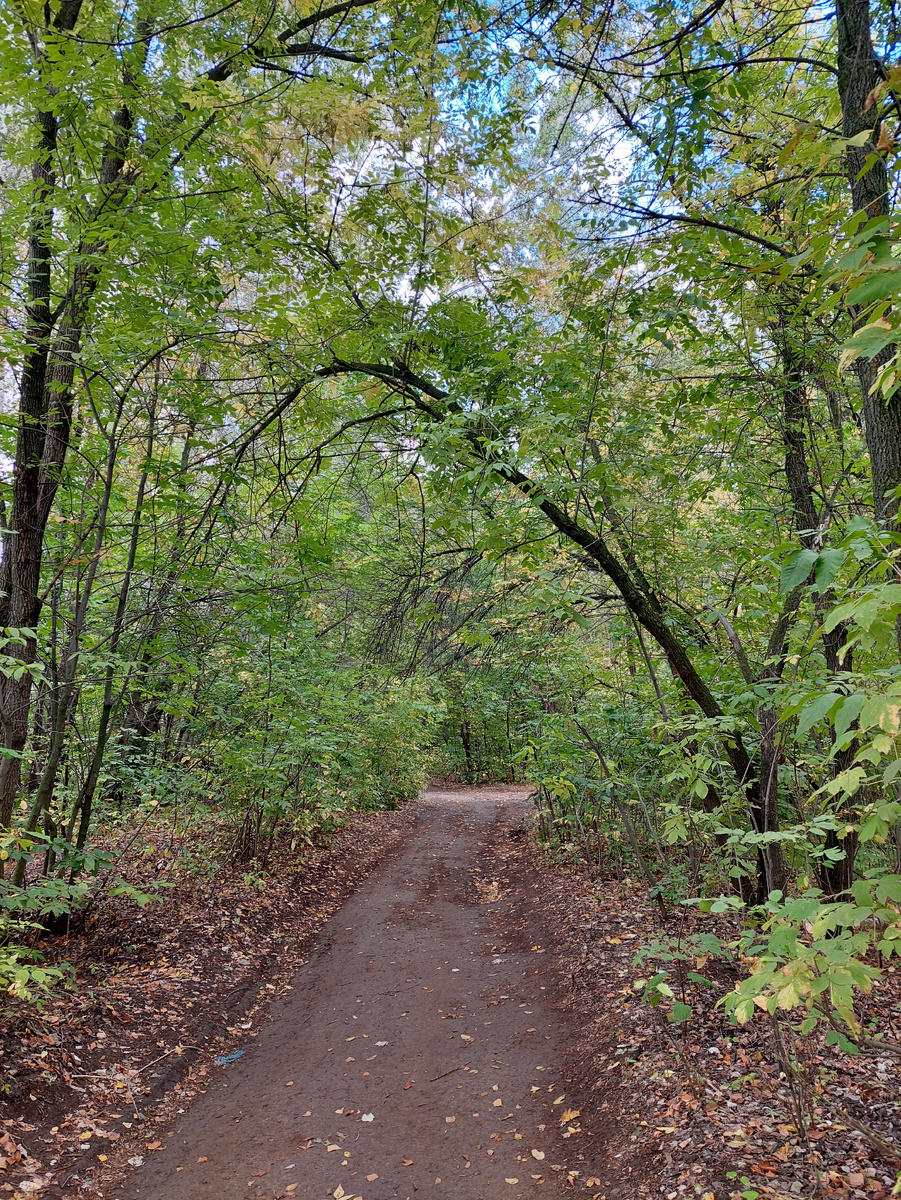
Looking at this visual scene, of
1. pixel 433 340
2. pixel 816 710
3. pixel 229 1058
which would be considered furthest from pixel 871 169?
pixel 229 1058

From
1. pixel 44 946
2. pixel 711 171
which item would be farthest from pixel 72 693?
pixel 711 171

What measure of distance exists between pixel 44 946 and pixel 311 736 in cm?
381

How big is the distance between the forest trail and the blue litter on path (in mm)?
57

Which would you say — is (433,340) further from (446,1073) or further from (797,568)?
(446,1073)

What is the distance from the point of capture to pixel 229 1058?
4.74 m

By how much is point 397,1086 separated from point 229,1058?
1.34 meters

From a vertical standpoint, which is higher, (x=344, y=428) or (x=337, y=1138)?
(x=344, y=428)

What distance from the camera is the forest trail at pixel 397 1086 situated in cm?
348

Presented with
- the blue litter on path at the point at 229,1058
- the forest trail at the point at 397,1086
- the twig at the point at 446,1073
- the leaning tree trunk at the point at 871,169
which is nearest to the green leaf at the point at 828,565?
the leaning tree trunk at the point at 871,169

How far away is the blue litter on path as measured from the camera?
15.3ft

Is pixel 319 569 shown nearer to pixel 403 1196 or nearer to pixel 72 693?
pixel 72 693

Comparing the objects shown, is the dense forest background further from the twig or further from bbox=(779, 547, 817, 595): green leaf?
the twig

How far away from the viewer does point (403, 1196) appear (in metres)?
3.37

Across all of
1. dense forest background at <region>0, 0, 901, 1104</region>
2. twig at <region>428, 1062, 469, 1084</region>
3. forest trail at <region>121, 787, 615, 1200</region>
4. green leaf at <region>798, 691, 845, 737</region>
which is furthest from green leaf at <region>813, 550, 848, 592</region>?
twig at <region>428, 1062, 469, 1084</region>
